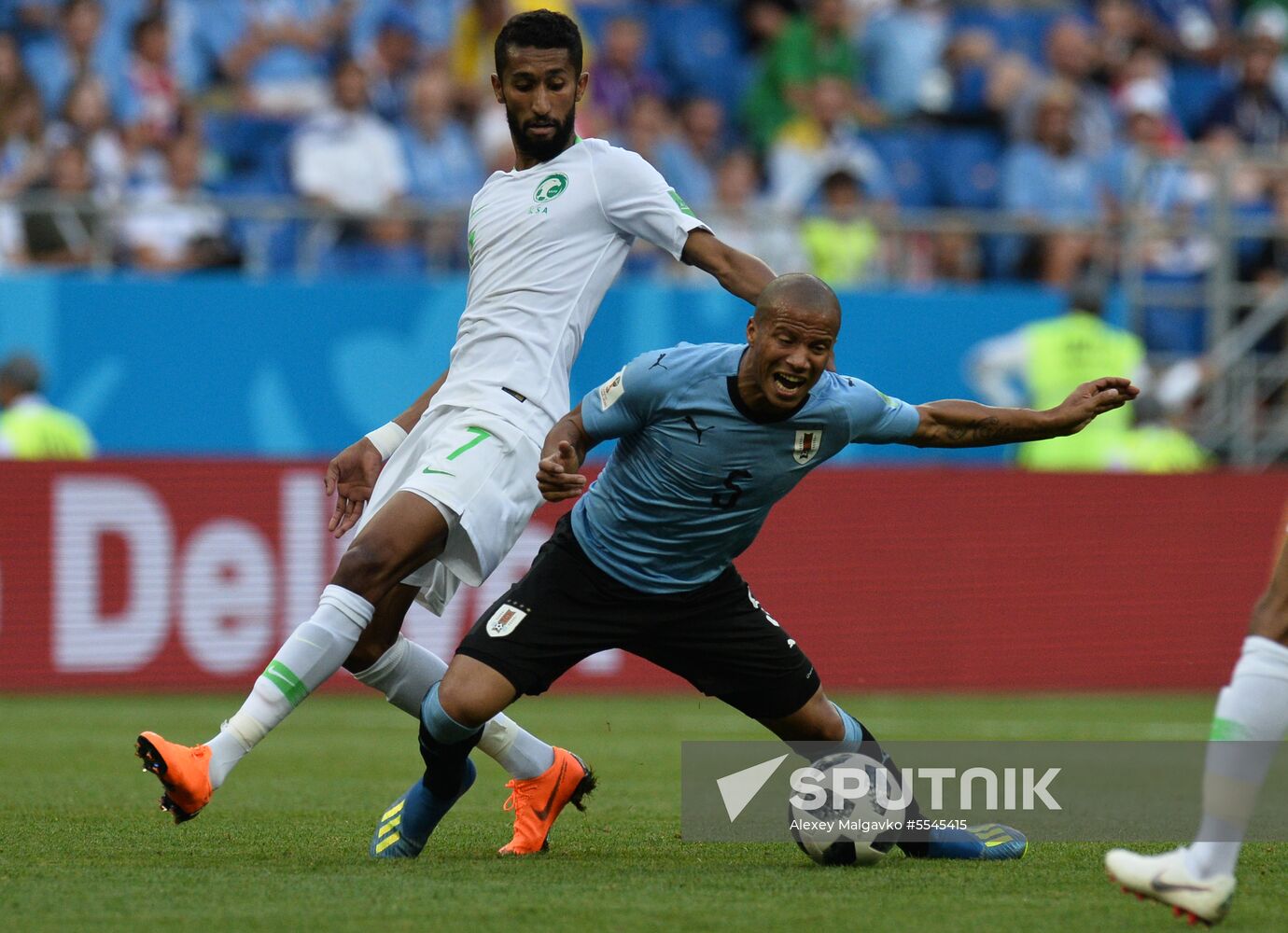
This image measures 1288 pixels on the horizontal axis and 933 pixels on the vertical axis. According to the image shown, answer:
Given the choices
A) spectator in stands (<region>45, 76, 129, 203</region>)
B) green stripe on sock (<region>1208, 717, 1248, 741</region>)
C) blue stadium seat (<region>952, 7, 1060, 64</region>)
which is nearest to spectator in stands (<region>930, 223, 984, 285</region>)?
blue stadium seat (<region>952, 7, 1060, 64</region>)

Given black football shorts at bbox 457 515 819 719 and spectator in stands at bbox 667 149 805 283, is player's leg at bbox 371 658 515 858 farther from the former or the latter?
spectator in stands at bbox 667 149 805 283

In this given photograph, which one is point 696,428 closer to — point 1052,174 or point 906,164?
point 1052,174

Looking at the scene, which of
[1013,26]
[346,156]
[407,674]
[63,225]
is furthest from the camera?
[1013,26]

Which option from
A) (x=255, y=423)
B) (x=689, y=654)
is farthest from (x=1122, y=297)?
(x=689, y=654)

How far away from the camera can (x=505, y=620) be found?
577 centimetres

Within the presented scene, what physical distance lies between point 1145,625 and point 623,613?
8.39 metres

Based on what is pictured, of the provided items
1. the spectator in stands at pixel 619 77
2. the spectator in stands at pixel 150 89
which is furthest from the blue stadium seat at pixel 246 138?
the spectator in stands at pixel 619 77

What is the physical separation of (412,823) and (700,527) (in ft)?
4.12

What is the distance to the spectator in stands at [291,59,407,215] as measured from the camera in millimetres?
14250

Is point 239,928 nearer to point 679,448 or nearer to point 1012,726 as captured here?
point 679,448

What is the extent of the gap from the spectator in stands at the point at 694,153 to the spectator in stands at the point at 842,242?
1072 millimetres

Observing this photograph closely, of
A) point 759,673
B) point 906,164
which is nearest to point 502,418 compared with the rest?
point 759,673

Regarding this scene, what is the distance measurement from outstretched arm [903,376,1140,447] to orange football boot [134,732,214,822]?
216 centimetres
